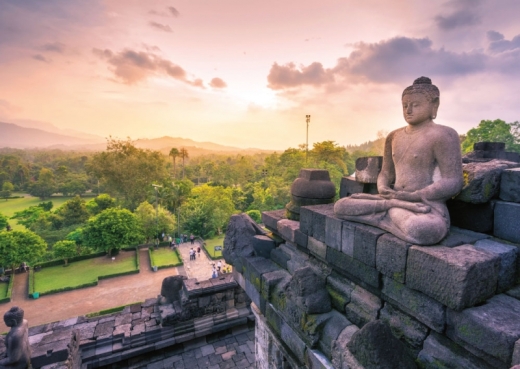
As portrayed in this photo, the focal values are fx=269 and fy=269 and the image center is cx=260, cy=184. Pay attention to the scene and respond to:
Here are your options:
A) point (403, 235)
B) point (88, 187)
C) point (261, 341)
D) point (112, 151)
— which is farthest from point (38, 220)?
point (403, 235)

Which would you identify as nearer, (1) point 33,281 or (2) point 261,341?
(2) point 261,341

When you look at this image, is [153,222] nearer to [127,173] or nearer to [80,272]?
[80,272]

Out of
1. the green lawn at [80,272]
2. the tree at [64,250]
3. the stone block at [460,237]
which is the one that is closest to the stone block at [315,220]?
the stone block at [460,237]

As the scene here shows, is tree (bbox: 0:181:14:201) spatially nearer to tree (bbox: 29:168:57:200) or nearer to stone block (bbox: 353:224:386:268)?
tree (bbox: 29:168:57:200)

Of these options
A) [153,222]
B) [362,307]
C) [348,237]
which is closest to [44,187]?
[153,222]

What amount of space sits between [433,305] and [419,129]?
1566 millimetres

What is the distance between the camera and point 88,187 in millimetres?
53719

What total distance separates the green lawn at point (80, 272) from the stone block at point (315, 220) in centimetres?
1961

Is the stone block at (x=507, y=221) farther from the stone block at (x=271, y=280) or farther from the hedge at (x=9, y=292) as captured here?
the hedge at (x=9, y=292)

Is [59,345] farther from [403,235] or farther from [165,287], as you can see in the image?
[403,235]

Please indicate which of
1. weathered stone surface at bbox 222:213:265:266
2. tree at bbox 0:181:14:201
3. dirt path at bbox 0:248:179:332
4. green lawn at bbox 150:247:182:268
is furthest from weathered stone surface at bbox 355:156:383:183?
tree at bbox 0:181:14:201

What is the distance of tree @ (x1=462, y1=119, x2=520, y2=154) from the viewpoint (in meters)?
30.2

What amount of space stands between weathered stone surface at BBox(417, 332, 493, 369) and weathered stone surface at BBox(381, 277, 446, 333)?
0.45ft

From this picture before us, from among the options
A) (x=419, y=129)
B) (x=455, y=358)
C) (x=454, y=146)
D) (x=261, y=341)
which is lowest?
(x=261, y=341)
